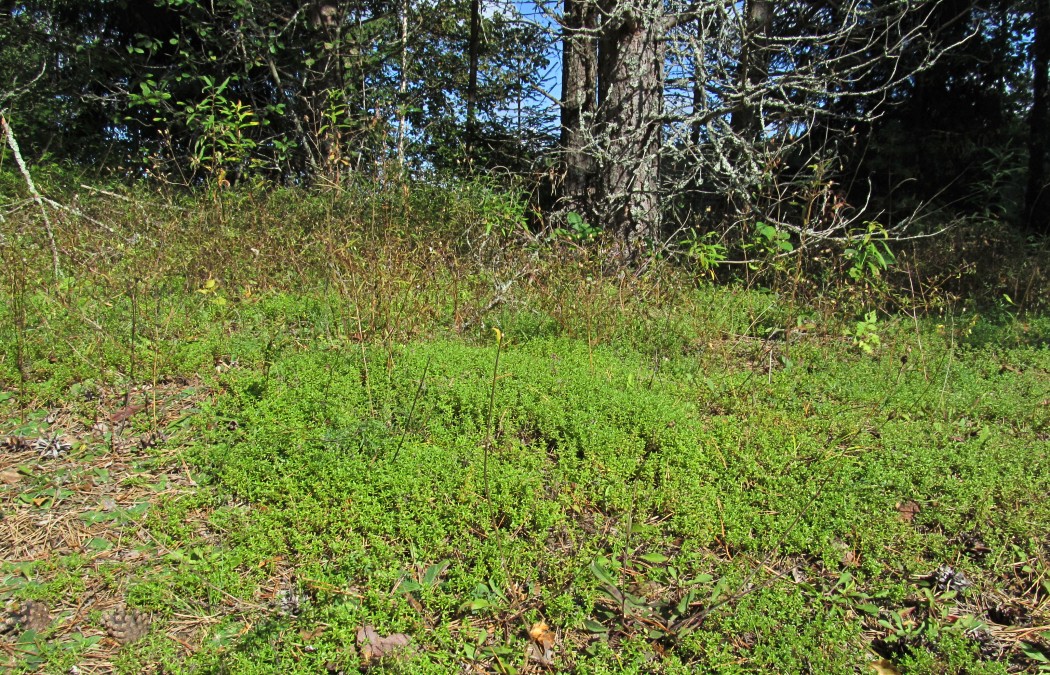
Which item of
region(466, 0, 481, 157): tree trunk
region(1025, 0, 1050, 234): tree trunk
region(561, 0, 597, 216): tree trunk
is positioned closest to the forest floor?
region(561, 0, 597, 216): tree trunk

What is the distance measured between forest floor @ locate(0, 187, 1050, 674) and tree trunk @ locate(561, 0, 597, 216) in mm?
2628

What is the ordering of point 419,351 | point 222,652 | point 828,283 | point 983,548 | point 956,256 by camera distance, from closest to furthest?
point 222,652, point 983,548, point 419,351, point 828,283, point 956,256

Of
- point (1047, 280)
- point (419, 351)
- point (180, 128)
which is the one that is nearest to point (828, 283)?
point (1047, 280)

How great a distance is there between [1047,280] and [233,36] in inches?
394

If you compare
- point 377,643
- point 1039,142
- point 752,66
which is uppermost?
point 752,66

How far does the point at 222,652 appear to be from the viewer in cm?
248

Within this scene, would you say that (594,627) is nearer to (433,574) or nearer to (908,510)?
(433,574)

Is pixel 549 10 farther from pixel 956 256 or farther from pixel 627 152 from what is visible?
pixel 956 256

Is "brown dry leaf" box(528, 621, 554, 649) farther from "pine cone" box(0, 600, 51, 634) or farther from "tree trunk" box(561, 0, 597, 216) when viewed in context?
"tree trunk" box(561, 0, 597, 216)

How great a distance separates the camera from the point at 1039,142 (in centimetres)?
941

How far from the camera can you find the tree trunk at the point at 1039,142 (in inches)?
368

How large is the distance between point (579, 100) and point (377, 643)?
7.20 meters

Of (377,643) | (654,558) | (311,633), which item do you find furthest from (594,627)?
(311,633)

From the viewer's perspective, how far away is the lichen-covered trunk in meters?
7.01
